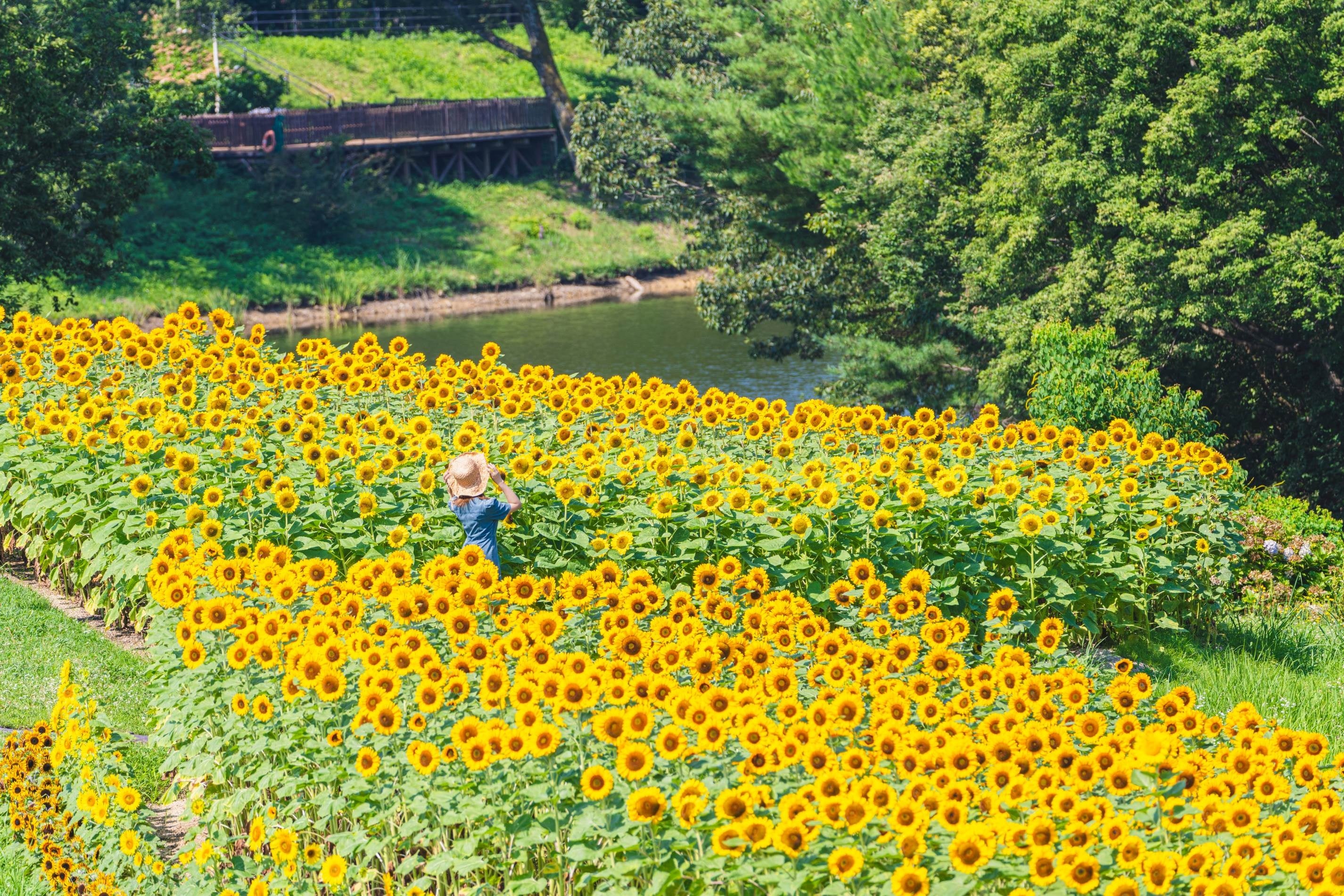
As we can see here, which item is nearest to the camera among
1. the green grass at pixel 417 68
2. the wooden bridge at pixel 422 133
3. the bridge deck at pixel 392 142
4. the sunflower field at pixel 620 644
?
the sunflower field at pixel 620 644

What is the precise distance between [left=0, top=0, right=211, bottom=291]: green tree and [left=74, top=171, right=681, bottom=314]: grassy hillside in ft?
38.6

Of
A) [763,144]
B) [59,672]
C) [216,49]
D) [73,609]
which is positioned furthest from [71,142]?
[216,49]

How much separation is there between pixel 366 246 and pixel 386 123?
21.1 feet

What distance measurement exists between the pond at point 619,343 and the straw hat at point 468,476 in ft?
65.0

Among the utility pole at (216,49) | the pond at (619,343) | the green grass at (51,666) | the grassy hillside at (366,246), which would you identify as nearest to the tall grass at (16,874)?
the green grass at (51,666)

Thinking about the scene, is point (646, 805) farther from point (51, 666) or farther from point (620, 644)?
point (51, 666)

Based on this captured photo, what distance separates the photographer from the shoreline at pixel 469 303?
38062 mm

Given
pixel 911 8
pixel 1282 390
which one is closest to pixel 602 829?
pixel 1282 390

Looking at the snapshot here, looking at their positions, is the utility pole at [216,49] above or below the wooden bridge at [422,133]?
above

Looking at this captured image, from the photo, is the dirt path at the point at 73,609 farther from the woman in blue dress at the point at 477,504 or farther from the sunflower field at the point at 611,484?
the woman in blue dress at the point at 477,504

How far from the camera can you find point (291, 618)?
6777 mm

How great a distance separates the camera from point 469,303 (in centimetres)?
4125

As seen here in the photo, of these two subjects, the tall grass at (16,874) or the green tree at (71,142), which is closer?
the tall grass at (16,874)

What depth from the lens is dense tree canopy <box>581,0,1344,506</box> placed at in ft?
57.5
